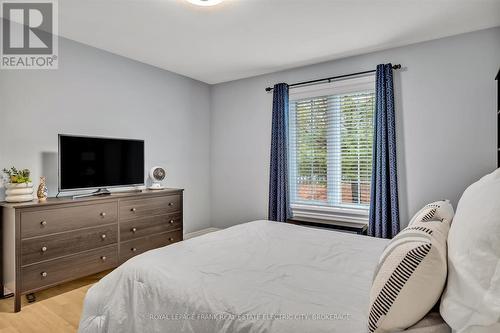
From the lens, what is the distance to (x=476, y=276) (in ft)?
2.86

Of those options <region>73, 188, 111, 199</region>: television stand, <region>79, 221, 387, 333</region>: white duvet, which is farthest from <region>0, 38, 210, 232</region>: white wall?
<region>79, 221, 387, 333</region>: white duvet

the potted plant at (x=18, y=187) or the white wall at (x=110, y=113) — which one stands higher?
the white wall at (x=110, y=113)

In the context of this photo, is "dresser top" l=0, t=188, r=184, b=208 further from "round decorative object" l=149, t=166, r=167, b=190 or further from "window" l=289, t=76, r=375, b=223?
"window" l=289, t=76, r=375, b=223

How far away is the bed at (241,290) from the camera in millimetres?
1163

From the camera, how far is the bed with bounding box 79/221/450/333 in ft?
3.82

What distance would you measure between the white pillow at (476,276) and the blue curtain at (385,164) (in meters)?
2.32

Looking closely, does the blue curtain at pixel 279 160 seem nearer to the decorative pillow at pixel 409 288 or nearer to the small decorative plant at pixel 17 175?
the small decorative plant at pixel 17 175

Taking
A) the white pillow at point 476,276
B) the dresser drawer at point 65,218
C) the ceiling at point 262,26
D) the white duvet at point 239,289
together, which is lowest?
→ the white duvet at point 239,289

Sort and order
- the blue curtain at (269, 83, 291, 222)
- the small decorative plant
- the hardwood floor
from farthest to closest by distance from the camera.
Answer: the blue curtain at (269, 83, 291, 222) < the small decorative plant < the hardwood floor

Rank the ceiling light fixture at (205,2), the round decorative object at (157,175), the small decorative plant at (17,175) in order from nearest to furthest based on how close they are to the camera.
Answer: the ceiling light fixture at (205,2) < the small decorative plant at (17,175) < the round decorative object at (157,175)

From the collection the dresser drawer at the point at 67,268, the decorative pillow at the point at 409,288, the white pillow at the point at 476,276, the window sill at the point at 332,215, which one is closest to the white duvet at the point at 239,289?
the decorative pillow at the point at 409,288

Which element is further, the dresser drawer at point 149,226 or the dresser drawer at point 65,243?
the dresser drawer at point 149,226

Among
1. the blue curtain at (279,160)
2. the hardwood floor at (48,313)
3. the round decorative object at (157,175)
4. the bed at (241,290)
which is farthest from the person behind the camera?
the blue curtain at (279,160)

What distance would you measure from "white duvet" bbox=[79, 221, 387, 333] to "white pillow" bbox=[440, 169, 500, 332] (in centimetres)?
31
